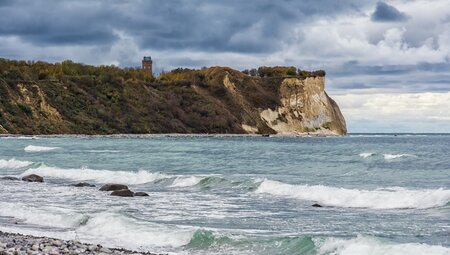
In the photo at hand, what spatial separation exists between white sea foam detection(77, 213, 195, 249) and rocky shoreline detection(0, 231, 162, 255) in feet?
5.49

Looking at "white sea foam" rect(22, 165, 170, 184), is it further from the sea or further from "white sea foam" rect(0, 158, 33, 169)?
"white sea foam" rect(0, 158, 33, 169)

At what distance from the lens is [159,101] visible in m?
145

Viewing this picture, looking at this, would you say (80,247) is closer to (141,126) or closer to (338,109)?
(141,126)

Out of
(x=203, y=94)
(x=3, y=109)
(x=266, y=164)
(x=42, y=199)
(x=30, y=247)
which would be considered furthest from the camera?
(x=203, y=94)

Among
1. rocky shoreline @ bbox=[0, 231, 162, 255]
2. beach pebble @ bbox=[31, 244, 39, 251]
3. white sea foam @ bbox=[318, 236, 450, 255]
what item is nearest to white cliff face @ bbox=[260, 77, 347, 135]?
white sea foam @ bbox=[318, 236, 450, 255]

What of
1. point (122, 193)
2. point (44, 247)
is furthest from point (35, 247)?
point (122, 193)

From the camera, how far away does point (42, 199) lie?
25094mm

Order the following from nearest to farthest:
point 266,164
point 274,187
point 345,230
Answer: point 345,230 → point 274,187 → point 266,164

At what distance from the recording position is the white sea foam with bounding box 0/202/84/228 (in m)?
18.9

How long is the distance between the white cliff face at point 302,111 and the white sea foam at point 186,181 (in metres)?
124

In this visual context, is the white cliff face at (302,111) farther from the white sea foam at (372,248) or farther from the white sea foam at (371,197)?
the white sea foam at (372,248)

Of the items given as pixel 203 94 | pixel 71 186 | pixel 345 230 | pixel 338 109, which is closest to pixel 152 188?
pixel 71 186

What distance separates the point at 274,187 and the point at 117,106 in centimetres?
10958

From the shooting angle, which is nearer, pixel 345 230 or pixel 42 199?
pixel 345 230
